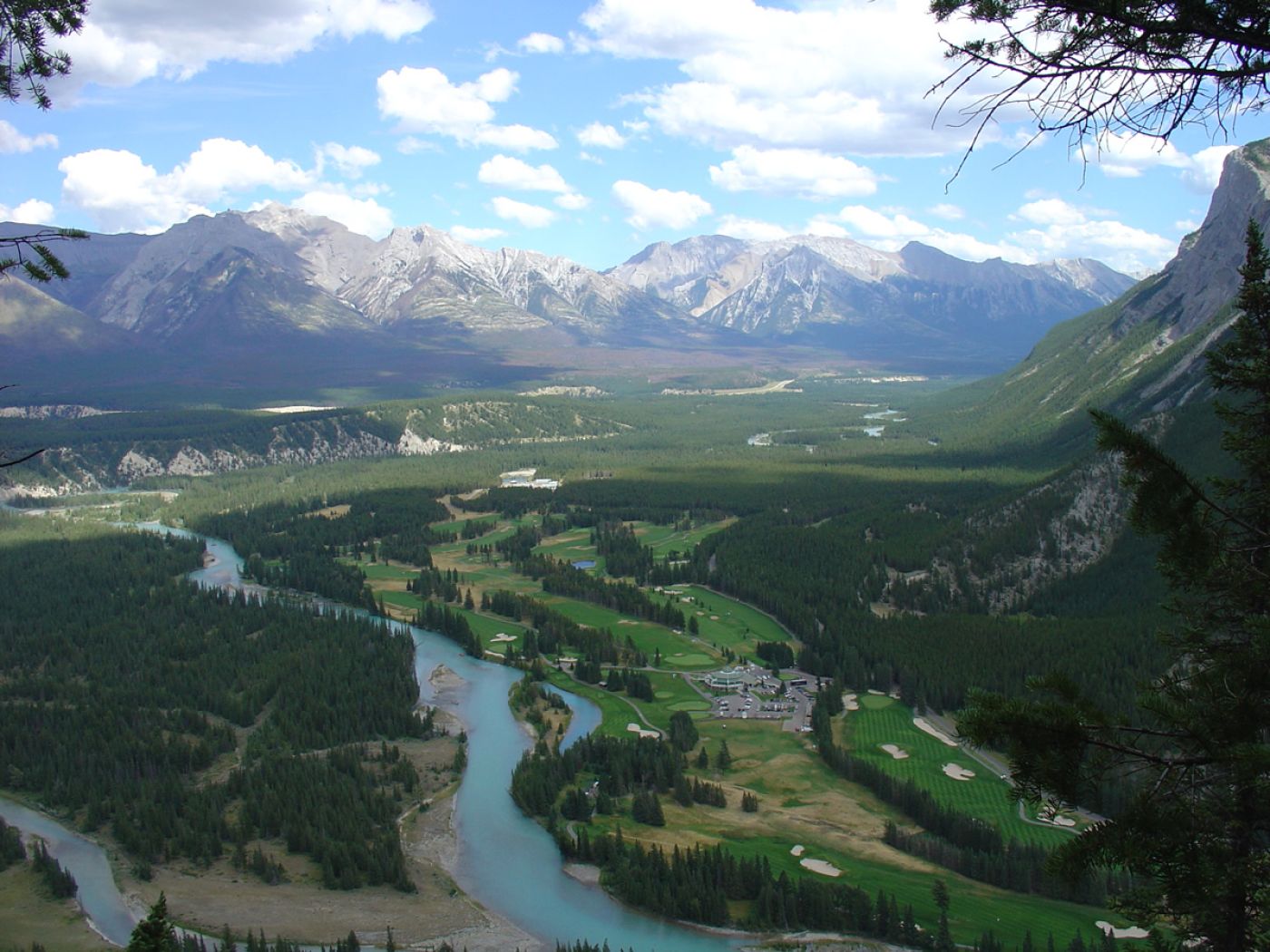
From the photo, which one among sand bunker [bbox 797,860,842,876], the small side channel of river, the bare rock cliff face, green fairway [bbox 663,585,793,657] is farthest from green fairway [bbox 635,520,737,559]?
the bare rock cliff face

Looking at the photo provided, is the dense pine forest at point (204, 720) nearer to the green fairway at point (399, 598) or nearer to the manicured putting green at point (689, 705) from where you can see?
the green fairway at point (399, 598)

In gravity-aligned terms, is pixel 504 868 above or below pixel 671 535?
below

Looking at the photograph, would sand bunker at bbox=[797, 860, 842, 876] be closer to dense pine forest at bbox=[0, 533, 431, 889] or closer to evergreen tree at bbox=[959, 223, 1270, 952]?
dense pine forest at bbox=[0, 533, 431, 889]

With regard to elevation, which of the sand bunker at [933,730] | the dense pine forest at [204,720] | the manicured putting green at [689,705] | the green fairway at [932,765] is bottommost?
the dense pine forest at [204,720]

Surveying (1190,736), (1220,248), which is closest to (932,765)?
(1190,736)

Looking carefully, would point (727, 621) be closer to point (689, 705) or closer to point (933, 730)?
point (689, 705)

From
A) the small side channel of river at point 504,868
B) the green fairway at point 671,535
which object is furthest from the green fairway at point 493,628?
the green fairway at point 671,535
